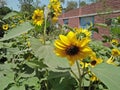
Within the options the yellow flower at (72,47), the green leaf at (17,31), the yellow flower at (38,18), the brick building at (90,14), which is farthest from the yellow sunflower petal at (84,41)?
the brick building at (90,14)

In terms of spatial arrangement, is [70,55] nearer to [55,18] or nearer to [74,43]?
[74,43]

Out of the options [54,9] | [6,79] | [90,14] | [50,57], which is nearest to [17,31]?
[50,57]

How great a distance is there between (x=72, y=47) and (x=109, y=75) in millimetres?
155

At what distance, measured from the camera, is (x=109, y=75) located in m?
1.02

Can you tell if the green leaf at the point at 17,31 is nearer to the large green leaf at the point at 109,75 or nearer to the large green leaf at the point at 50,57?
the large green leaf at the point at 50,57

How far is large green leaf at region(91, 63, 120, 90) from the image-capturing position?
0.97 metres

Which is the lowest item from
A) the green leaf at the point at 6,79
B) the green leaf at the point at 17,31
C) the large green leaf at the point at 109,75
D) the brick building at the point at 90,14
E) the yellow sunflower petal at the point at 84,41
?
the brick building at the point at 90,14

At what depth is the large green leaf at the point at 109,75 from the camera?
97cm

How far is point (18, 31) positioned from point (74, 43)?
275mm

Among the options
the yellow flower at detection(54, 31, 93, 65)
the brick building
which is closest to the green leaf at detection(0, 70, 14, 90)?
the yellow flower at detection(54, 31, 93, 65)

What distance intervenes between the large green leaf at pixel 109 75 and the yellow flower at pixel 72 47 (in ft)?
0.21

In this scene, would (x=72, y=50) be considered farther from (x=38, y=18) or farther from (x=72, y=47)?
(x=38, y=18)

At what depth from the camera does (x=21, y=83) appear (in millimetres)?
1546

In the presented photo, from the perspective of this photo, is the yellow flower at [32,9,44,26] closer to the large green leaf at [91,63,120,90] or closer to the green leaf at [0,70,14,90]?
the green leaf at [0,70,14,90]
